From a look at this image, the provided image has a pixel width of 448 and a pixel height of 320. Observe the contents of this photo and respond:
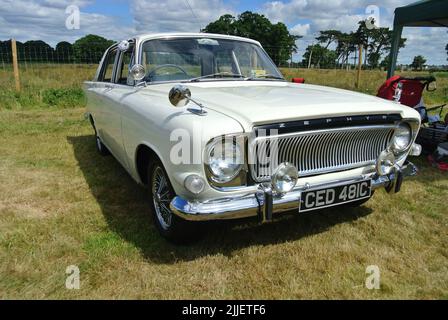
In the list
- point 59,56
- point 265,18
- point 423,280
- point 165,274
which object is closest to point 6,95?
point 59,56

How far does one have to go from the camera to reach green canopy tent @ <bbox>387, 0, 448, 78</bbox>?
6.12m

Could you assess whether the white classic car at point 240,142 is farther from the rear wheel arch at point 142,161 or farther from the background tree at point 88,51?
the background tree at point 88,51

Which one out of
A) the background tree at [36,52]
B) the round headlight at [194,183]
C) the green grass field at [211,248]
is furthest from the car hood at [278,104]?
the background tree at [36,52]

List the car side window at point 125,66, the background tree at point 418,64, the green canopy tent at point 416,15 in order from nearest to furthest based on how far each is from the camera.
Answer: the car side window at point 125,66 < the green canopy tent at point 416,15 < the background tree at point 418,64

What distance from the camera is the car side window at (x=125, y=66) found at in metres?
3.45

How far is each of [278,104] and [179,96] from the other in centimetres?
61

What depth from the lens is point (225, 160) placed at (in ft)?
7.02

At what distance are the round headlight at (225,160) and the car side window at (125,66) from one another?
159cm

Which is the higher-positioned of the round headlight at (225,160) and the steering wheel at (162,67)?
the steering wheel at (162,67)

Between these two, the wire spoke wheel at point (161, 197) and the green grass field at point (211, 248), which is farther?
the wire spoke wheel at point (161, 197)

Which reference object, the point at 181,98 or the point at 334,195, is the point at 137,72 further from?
the point at 334,195

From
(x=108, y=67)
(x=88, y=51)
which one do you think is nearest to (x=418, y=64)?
(x=88, y=51)

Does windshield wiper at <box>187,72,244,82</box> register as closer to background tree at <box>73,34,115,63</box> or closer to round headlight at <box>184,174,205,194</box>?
round headlight at <box>184,174,205,194</box>

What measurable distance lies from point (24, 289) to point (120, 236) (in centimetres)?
77
